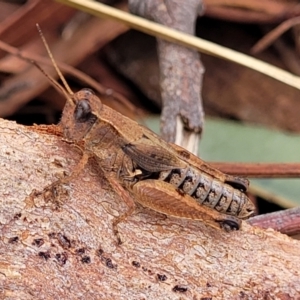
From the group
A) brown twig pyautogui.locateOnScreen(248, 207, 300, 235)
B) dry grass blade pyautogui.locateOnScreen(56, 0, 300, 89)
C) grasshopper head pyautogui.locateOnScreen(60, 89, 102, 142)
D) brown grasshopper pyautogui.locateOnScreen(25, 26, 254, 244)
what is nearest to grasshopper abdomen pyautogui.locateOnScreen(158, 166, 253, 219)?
brown grasshopper pyautogui.locateOnScreen(25, 26, 254, 244)

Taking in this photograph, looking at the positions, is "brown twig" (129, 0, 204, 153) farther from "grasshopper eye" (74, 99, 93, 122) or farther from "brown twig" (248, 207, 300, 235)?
"grasshopper eye" (74, 99, 93, 122)

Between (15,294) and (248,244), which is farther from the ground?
(248,244)

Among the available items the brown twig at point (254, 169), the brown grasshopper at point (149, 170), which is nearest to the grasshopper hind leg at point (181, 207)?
the brown grasshopper at point (149, 170)

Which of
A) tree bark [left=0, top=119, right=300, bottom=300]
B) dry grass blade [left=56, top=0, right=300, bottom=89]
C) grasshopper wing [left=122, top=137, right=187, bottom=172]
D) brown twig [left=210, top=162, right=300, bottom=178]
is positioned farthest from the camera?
dry grass blade [left=56, top=0, right=300, bottom=89]

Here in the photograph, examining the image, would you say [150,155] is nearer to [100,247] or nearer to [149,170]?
[149,170]

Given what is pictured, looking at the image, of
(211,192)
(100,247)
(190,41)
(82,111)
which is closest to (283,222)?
(211,192)

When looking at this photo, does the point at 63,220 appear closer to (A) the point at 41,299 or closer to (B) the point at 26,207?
(B) the point at 26,207

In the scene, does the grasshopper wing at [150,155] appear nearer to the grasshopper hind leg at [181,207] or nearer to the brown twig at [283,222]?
the grasshopper hind leg at [181,207]

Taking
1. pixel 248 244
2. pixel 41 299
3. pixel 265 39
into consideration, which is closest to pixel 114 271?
pixel 41 299

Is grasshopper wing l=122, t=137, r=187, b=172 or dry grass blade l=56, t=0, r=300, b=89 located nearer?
grasshopper wing l=122, t=137, r=187, b=172
